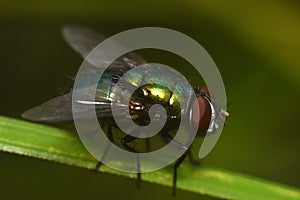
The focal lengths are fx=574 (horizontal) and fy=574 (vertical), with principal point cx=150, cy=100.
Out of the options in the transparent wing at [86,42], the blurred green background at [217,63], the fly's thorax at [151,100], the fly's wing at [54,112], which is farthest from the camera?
the blurred green background at [217,63]

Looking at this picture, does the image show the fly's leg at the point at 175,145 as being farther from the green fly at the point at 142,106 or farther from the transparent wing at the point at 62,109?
the transparent wing at the point at 62,109

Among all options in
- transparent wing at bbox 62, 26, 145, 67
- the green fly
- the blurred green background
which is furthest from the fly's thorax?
the blurred green background

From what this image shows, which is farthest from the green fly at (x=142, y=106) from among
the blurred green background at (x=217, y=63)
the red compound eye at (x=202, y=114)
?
the blurred green background at (x=217, y=63)

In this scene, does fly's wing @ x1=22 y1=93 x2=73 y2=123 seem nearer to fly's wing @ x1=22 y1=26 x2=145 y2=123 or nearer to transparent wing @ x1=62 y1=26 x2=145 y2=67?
fly's wing @ x1=22 y1=26 x2=145 y2=123

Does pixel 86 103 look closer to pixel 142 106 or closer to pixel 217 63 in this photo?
pixel 142 106

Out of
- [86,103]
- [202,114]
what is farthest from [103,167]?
[202,114]

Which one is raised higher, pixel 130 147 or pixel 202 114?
pixel 202 114

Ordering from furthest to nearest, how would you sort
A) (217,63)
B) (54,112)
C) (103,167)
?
(217,63) → (103,167) → (54,112)
